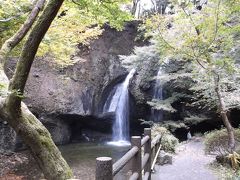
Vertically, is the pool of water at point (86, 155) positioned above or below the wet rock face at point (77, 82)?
below

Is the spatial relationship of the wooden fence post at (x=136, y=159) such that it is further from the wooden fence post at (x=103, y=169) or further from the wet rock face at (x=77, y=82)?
the wet rock face at (x=77, y=82)

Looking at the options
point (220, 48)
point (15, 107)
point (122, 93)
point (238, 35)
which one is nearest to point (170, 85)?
point (122, 93)

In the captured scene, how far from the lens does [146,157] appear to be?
5348mm

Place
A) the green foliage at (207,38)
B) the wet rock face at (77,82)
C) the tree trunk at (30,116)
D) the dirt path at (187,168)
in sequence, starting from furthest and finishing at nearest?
the wet rock face at (77,82), the green foliage at (207,38), the dirt path at (187,168), the tree trunk at (30,116)

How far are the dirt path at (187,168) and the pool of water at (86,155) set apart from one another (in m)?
1.94

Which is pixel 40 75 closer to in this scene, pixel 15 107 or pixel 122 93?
pixel 122 93

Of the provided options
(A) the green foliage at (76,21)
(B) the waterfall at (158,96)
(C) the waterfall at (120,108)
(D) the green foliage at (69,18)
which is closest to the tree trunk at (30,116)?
(D) the green foliage at (69,18)

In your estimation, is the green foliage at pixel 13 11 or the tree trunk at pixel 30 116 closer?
the tree trunk at pixel 30 116

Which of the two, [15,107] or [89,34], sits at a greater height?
[89,34]

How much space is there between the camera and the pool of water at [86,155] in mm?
9987

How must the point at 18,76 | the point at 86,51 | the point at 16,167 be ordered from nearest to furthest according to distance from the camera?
1. the point at 18,76
2. the point at 16,167
3. the point at 86,51

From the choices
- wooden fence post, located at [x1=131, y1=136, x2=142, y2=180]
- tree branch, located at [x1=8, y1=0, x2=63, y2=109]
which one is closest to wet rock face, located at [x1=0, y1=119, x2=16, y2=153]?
tree branch, located at [x1=8, y1=0, x2=63, y2=109]

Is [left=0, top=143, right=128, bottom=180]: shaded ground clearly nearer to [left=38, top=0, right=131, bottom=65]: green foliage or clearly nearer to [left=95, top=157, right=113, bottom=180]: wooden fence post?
[left=38, top=0, right=131, bottom=65]: green foliage

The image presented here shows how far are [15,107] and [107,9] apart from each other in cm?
244
